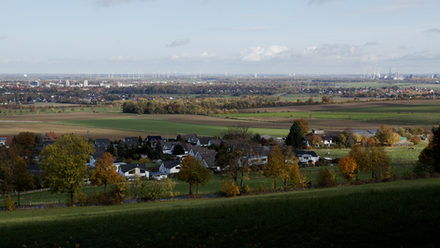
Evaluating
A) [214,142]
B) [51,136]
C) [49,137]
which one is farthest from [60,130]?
[214,142]

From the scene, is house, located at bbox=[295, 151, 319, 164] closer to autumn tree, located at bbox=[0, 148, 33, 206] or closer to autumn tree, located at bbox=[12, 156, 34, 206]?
autumn tree, located at bbox=[12, 156, 34, 206]

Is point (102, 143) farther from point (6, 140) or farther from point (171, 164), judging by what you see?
point (171, 164)

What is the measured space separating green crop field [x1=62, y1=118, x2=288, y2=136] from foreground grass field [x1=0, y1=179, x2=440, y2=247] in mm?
64276

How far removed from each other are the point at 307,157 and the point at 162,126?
4536 cm

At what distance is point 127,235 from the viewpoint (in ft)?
47.4

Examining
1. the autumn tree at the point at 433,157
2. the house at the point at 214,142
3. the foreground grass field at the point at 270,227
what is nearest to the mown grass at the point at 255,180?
the autumn tree at the point at 433,157

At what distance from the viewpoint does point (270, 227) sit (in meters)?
14.3

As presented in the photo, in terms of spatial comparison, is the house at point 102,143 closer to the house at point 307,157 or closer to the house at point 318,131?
the house at point 307,157

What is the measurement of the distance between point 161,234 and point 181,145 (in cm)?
5607

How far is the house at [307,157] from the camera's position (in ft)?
193

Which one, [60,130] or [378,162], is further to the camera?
[60,130]

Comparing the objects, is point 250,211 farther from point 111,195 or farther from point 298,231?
point 111,195

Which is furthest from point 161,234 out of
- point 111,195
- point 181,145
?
point 181,145

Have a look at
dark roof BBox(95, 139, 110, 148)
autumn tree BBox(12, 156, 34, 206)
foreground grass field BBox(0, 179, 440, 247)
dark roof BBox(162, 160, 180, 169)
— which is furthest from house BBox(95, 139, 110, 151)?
foreground grass field BBox(0, 179, 440, 247)
